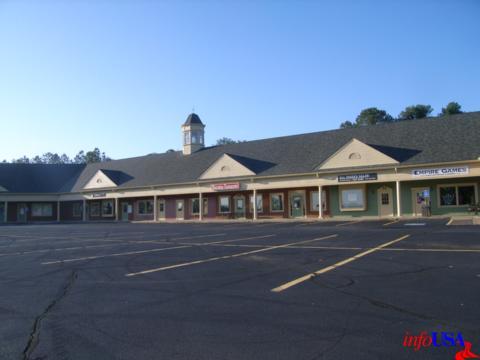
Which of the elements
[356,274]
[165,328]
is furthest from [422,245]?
[165,328]

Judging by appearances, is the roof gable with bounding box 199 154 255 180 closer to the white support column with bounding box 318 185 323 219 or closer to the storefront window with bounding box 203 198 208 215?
the storefront window with bounding box 203 198 208 215

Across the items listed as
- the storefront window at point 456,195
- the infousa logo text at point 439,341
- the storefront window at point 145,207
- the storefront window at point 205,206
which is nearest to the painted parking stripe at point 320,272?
the infousa logo text at point 439,341

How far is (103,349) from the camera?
441cm

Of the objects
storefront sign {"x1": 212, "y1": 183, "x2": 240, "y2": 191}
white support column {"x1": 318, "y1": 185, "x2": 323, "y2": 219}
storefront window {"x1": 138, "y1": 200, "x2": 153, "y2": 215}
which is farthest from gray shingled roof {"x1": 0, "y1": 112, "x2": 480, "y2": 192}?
storefront window {"x1": 138, "y1": 200, "x2": 153, "y2": 215}

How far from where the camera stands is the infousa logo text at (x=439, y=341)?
4.08m

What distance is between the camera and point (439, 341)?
4.39m

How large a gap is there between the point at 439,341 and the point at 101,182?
43745 millimetres

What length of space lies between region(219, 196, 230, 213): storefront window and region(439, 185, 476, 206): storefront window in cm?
1698

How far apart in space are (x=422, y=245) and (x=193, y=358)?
388 inches

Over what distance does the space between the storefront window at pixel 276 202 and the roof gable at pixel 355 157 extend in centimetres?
512

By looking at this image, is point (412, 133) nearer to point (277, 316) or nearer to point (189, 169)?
point (189, 169)

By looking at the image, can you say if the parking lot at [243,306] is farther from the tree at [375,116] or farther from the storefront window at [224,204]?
the tree at [375,116]

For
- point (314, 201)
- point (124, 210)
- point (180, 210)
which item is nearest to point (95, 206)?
point (124, 210)

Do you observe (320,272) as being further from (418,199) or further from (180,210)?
(180,210)
